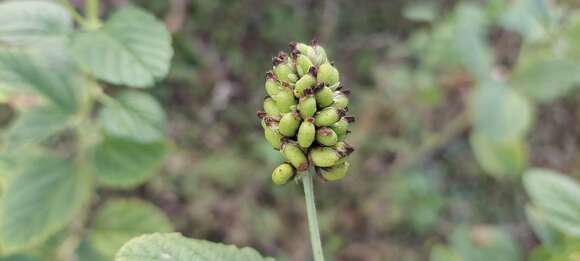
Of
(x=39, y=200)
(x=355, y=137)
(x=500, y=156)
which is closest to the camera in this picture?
(x=39, y=200)

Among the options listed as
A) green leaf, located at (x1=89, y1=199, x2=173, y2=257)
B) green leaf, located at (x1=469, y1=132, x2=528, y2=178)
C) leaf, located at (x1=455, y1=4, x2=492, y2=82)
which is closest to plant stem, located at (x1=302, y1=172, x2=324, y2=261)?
green leaf, located at (x1=89, y1=199, x2=173, y2=257)

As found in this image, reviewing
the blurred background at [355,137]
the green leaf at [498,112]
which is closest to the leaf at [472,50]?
the green leaf at [498,112]

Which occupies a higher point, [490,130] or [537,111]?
[537,111]

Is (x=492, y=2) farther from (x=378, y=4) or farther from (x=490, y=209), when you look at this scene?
(x=490, y=209)

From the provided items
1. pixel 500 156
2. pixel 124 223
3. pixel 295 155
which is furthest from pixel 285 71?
pixel 500 156

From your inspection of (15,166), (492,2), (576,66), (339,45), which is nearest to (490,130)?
(576,66)

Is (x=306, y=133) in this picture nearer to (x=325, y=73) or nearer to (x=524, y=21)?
(x=325, y=73)
